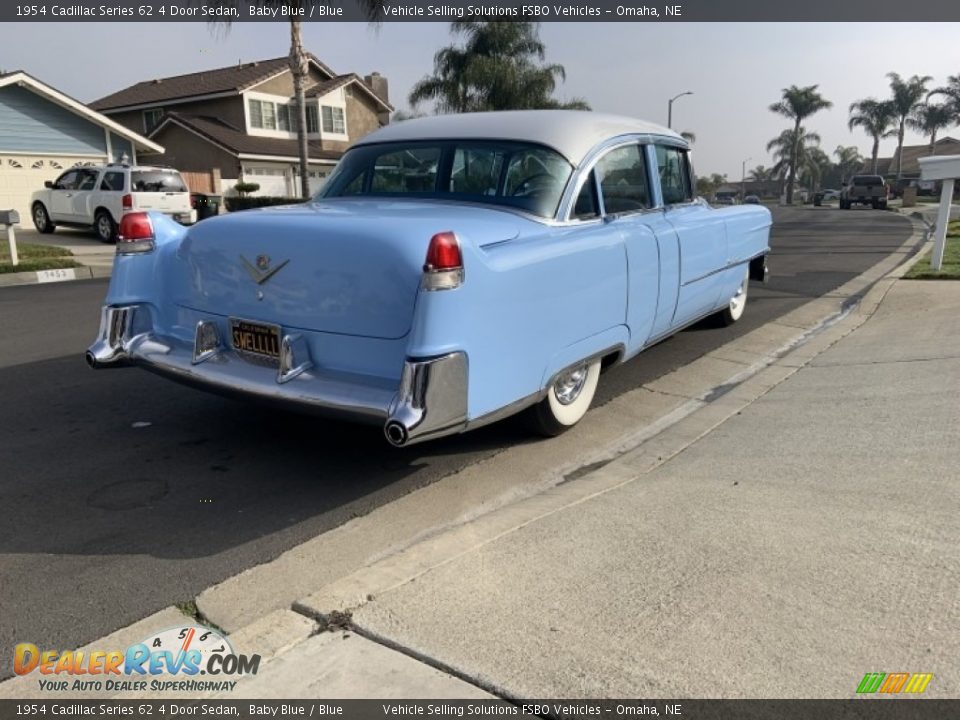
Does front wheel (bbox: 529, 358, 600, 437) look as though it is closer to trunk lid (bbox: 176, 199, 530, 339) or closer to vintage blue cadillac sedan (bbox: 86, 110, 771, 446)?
vintage blue cadillac sedan (bbox: 86, 110, 771, 446)

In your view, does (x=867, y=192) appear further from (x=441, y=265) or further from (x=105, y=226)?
(x=441, y=265)

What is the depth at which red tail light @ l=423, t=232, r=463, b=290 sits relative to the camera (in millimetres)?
3258

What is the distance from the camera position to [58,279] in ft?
41.4

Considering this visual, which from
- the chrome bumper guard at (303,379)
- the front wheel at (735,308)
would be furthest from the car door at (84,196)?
the front wheel at (735,308)

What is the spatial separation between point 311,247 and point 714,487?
2.31m

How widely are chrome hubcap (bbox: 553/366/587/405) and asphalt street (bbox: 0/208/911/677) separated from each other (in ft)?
1.12

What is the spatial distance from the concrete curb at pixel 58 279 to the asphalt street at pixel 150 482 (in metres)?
6.49

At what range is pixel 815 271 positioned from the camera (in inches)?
478

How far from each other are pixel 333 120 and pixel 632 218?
1299 inches

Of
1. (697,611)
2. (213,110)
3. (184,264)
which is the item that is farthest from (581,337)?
(213,110)

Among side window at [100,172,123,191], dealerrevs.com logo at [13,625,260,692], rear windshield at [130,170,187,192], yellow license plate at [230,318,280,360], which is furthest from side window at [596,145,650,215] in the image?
side window at [100,172,123,191]

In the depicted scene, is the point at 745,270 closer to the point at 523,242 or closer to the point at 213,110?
the point at 523,242

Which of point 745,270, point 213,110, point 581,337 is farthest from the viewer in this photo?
point 213,110

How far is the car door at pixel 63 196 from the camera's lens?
1809 centimetres
